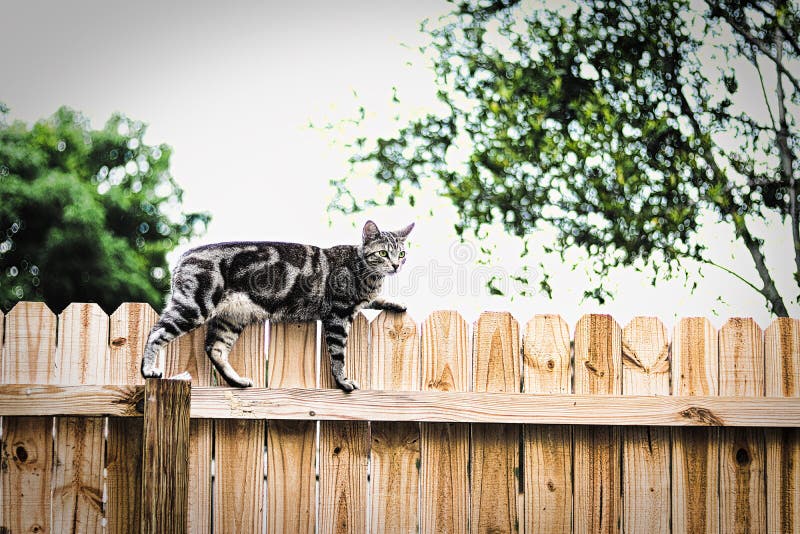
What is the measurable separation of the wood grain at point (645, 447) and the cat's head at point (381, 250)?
127 cm

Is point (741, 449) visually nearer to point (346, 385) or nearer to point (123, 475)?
point (346, 385)

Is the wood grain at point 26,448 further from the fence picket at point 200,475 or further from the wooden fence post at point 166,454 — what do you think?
the wooden fence post at point 166,454

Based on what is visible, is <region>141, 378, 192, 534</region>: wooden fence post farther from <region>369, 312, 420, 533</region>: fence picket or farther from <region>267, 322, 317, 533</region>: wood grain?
<region>369, 312, 420, 533</region>: fence picket

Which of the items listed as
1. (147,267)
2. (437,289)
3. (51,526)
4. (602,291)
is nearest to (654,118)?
(602,291)

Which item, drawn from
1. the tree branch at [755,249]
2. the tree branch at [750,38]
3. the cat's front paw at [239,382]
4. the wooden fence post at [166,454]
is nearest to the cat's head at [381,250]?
the cat's front paw at [239,382]

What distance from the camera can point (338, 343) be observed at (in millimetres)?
3680

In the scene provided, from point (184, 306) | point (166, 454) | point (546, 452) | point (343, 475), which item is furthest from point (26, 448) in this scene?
point (546, 452)

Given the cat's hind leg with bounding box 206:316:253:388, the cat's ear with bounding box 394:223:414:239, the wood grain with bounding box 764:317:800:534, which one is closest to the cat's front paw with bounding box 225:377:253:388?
the cat's hind leg with bounding box 206:316:253:388

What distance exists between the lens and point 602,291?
246 inches

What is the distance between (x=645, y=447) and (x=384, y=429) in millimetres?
1373

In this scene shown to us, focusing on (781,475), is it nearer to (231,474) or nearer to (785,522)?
(785,522)

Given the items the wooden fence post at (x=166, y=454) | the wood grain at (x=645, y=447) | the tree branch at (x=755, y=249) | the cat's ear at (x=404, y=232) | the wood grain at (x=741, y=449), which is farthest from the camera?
the tree branch at (x=755, y=249)

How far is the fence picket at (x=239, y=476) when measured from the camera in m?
3.65

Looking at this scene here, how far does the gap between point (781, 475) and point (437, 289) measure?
8.59 ft
